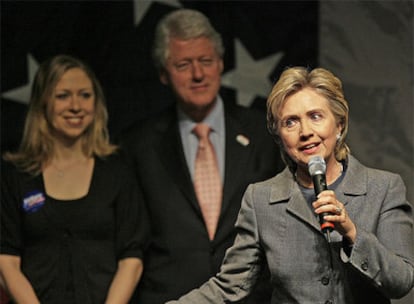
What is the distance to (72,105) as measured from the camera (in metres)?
4.67

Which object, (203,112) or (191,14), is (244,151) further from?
(191,14)

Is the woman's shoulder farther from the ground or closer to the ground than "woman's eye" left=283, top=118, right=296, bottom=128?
closer to the ground

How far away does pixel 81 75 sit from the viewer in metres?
4.73

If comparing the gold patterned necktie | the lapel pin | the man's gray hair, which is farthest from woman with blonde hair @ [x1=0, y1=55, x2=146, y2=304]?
the lapel pin

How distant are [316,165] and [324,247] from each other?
0.34m

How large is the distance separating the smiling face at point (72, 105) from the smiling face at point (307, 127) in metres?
1.68

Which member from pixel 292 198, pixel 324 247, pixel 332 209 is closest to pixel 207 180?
pixel 292 198

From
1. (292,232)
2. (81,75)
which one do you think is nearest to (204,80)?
(81,75)

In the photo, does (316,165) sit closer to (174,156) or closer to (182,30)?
(174,156)

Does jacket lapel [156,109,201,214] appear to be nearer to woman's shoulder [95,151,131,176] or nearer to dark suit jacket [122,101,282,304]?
dark suit jacket [122,101,282,304]

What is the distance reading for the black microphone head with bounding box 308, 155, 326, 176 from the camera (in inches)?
117

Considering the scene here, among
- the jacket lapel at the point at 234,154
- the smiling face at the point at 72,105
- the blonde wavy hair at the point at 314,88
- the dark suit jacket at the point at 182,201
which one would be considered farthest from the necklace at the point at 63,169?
the blonde wavy hair at the point at 314,88

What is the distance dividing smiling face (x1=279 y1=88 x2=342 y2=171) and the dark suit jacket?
4.56 feet

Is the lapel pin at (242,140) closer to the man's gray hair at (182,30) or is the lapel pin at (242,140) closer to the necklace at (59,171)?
the man's gray hair at (182,30)
